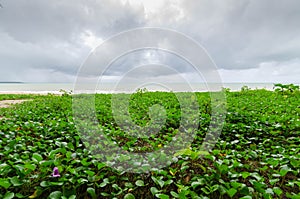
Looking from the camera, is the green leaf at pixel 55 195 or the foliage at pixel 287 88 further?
the foliage at pixel 287 88

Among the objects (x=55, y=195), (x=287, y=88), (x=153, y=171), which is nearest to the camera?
(x=55, y=195)

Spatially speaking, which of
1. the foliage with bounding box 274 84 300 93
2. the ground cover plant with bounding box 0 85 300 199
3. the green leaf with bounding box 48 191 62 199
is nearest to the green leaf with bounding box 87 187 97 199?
the ground cover plant with bounding box 0 85 300 199

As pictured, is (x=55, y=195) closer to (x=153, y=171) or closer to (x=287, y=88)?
(x=153, y=171)

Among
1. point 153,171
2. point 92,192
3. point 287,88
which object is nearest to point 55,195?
point 92,192

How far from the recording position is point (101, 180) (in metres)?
1.73

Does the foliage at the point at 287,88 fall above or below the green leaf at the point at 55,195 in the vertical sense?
above

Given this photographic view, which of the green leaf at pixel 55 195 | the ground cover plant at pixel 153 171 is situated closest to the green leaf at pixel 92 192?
the ground cover plant at pixel 153 171

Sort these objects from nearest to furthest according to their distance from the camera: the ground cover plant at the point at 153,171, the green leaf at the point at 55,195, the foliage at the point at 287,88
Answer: the green leaf at the point at 55,195 < the ground cover plant at the point at 153,171 < the foliage at the point at 287,88

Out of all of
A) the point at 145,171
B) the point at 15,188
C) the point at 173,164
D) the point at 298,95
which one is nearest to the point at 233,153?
the point at 173,164

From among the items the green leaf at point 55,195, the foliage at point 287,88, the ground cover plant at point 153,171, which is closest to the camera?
the green leaf at point 55,195

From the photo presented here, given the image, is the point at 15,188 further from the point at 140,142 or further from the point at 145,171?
the point at 140,142

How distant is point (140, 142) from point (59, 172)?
119 cm

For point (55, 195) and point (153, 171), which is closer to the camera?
point (55, 195)

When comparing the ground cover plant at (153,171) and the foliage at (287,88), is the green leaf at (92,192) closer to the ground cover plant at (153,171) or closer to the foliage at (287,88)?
the ground cover plant at (153,171)
